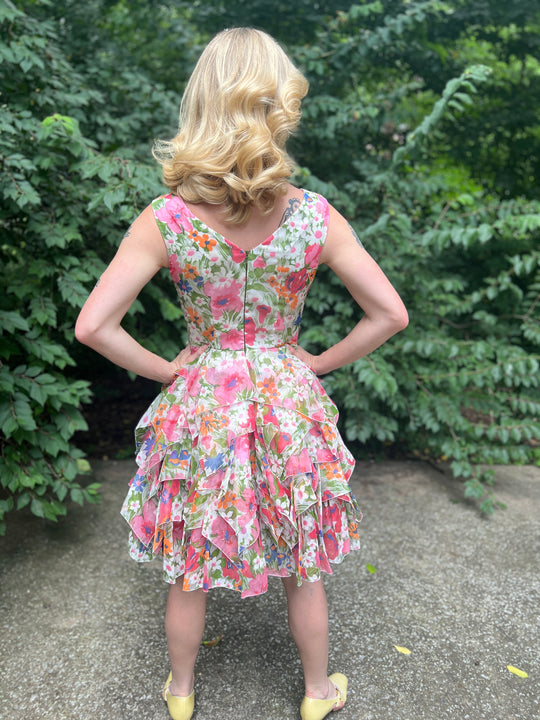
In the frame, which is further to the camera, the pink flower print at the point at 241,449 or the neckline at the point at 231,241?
the pink flower print at the point at 241,449

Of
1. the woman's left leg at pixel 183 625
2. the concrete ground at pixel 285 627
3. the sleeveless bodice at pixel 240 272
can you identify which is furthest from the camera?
the concrete ground at pixel 285 627

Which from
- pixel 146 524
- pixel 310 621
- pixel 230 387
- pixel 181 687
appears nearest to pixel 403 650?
pixel 310 621

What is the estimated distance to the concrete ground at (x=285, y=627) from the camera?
77.5 inches

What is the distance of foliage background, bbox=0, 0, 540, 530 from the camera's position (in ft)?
8.43

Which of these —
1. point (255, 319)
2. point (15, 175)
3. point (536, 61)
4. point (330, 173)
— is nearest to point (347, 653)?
point (255, 319)

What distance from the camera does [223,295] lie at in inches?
64.6

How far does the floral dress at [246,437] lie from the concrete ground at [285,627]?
0.57 m

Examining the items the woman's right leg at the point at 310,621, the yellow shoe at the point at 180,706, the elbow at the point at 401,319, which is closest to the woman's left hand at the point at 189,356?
the elbow at the point at 401,319

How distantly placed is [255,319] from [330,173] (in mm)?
2552

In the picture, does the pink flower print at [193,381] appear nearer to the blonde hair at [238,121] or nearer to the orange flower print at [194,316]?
the orange flower print at [194,316]

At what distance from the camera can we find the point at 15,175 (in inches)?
92.4

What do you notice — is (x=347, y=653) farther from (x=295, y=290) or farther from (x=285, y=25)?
(x=285, y=25)

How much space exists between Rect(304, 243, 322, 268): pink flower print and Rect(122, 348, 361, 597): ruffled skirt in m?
0.28

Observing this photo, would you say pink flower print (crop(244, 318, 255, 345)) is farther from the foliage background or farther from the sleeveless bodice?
the foliage background
